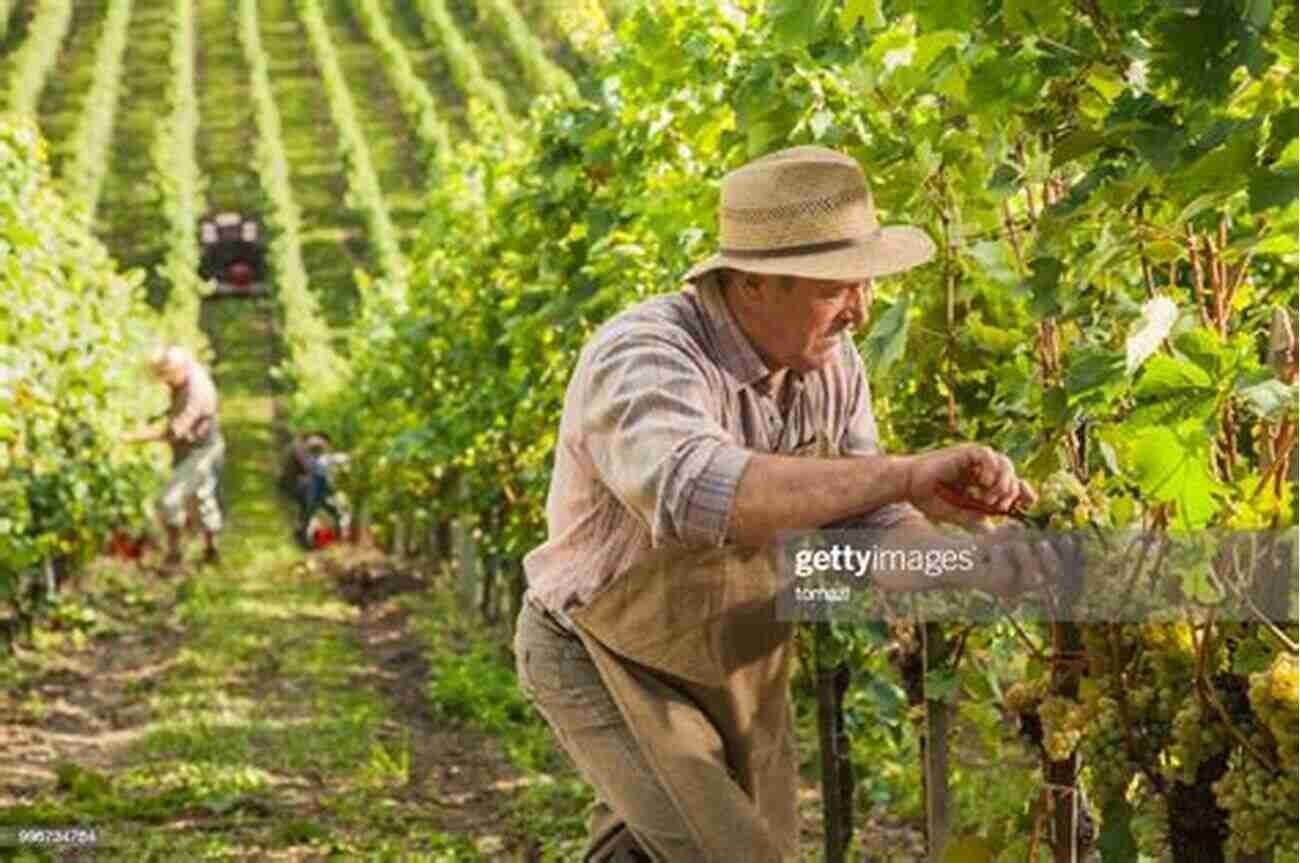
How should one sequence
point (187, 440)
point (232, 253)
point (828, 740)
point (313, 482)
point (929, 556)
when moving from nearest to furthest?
point (929, 556) < point (828, 740) < point (187, 440) < point (313, 482) < point (232, 253)

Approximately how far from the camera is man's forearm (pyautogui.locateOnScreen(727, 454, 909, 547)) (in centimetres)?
239

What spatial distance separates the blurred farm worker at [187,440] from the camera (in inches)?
464

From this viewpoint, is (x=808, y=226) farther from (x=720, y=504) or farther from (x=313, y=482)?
(x=313, y=482)

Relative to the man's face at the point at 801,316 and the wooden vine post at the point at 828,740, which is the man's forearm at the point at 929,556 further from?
the wooden vine post at the point at 828,740

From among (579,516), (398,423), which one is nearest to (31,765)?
(579,516)

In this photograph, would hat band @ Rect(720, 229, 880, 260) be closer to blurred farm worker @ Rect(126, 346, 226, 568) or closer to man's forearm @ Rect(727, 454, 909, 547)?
man's forearm @ Rect(727, 454, 909, 547)

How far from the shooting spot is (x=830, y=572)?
279cm

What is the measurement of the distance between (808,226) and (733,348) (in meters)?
0.17

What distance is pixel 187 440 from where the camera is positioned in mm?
12555

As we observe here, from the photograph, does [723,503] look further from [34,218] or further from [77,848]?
[34,218]

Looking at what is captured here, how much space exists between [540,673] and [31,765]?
4.02 meters

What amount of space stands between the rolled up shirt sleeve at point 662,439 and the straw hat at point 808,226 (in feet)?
0.43

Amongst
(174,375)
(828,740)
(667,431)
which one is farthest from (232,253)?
(667,431)

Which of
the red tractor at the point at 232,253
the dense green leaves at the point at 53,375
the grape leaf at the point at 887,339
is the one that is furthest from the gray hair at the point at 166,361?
the grape leaf at the point at 887,339
